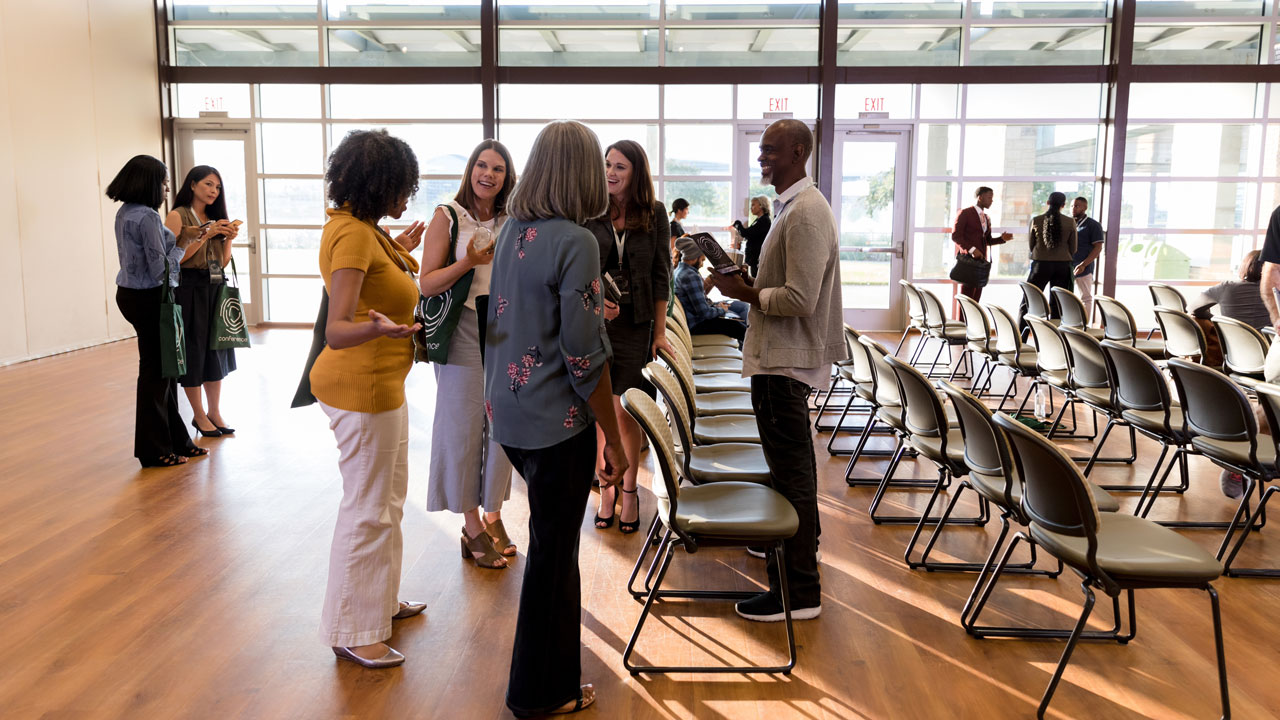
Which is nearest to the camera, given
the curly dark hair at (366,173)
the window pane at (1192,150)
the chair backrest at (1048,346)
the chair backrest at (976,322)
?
the curly dark hair at (366,173)

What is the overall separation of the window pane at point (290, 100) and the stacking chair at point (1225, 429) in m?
10.9

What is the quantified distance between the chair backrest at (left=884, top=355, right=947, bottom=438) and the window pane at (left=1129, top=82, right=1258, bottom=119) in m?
9.58

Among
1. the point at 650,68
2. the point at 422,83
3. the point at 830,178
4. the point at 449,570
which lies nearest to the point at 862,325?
the point at 830,178

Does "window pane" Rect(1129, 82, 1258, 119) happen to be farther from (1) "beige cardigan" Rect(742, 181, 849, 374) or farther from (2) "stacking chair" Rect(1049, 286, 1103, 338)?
(1) "beige cardigan" Rect(742, 181, 849, 374)

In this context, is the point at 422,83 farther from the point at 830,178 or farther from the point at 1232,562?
the point at 1232,562

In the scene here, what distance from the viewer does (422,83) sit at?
1170 cm

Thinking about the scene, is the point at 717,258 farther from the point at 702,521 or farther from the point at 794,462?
the point at 702,521

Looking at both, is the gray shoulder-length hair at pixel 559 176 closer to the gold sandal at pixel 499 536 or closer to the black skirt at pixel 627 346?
the black skirt at pixel 627 346

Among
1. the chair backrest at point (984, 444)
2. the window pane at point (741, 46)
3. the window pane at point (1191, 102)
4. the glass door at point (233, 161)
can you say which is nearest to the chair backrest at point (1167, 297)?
the window pane at point (1191, 102)

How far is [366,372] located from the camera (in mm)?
2689

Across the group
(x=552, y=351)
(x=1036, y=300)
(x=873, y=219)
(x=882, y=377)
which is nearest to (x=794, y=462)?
(x=552, y=351)

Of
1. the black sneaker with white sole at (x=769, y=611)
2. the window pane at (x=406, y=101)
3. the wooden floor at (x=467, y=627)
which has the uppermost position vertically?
the window pane at (x=406, y=101)

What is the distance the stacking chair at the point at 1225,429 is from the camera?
372cm

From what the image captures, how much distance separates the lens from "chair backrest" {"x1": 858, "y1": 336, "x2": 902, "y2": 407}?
14.8 ft
